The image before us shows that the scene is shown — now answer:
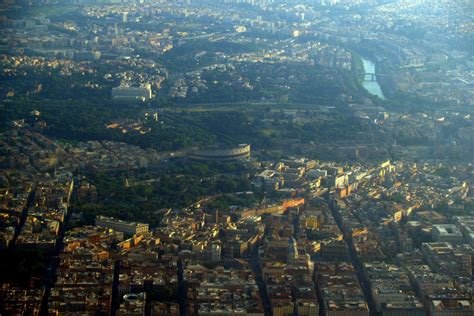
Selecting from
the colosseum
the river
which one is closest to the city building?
the colosseum

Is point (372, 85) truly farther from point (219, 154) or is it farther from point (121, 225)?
point (121, 225)

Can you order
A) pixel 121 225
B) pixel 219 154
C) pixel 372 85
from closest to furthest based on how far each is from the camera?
pixel 121 225 → pixel 219 154 → pixel 372 85

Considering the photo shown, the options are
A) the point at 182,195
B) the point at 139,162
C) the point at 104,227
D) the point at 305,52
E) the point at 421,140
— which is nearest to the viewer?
the point at 104,227

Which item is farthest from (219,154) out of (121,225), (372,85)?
(372,85)

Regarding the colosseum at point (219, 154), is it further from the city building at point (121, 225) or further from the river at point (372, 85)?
the river at point (372, 85)

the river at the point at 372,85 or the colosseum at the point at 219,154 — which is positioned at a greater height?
the colosseum at the point at 219,154

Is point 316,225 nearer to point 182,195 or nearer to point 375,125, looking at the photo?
point 182,195

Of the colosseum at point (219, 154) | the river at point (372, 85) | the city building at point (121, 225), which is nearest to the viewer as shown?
the city building at point (121, 225)

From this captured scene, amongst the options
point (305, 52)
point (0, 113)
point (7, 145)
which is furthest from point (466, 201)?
point (305, 52)

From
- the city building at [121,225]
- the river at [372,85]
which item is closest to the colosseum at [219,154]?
the city building at [121,225]

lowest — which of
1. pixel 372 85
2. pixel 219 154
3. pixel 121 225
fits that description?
pixel 372 85

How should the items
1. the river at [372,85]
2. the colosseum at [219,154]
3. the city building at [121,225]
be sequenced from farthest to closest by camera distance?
1. the river at [372,85]
2. the colosseum at [219,154]
3. the city building at [121,225]
